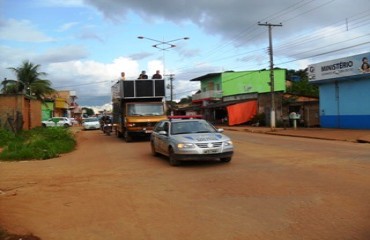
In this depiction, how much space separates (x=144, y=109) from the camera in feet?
85.5

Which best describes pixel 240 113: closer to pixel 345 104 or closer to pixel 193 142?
pixel 345 104

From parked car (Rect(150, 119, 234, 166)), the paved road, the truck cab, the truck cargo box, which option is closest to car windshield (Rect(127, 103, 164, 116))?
the truck cab

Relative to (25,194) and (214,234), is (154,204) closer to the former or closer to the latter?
(214,234)

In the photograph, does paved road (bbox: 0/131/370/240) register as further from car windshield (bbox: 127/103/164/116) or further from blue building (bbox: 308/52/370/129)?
blue building (bbox: 308/52/370/129)

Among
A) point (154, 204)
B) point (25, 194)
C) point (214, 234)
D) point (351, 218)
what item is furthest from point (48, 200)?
point (351, 218)

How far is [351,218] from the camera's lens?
7043 millimetres

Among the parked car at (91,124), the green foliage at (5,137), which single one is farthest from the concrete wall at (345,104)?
the parked car at (91,124)

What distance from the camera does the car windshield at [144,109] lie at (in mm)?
25984

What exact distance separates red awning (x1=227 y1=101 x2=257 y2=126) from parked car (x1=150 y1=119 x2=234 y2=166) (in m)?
33.2

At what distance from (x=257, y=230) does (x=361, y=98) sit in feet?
90.8

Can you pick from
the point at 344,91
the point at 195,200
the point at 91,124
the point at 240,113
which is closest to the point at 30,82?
the point at 91,124

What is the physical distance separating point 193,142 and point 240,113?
35567 mm

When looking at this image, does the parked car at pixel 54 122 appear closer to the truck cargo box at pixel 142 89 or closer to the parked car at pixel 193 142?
the truck cargo box at pixel 142 89

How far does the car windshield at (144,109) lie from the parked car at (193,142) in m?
10.1
